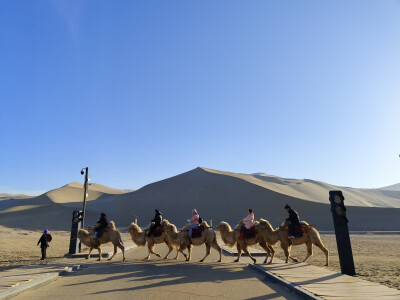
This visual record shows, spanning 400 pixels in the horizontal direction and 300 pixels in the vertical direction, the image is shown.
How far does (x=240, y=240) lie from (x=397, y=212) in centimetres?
6948

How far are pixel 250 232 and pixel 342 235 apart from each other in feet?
13.5

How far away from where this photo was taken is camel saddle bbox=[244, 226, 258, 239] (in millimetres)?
12859

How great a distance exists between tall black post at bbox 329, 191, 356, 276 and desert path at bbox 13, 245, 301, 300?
274cm

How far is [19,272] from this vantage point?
32.6 feet

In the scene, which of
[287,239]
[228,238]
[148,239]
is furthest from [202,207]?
[287,239]

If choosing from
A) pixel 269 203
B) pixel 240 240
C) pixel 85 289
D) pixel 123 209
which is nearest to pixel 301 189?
pixel 269 203

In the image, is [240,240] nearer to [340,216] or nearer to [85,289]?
[340,216]

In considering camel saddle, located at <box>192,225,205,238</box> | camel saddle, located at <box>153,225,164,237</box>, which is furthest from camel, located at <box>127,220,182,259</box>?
camel saddle, located at <box>192,225,205,238</box>

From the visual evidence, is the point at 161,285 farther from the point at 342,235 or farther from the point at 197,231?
the point at 342,235

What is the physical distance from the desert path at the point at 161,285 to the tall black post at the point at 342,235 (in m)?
2.74

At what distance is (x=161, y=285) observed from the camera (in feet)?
26.1

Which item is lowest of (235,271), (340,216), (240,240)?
(235,271)

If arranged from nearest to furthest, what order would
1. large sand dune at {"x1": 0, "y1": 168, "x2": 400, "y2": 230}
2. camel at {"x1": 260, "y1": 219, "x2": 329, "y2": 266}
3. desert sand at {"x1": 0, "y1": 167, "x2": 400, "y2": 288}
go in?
camel at {"x1": 260, "y1": 219, "x2": 329, "y2": 266}, desert sand at {"x1": 0, "y1": 167, "x2": 400, "y2": 288}, large sand dune at {"x1": 0, "y1": 168, "x2": 400, "y2": 230}

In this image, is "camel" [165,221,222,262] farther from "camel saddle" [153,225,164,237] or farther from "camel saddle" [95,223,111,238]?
"camel saddle" [95,223,111,238]
